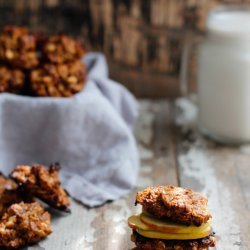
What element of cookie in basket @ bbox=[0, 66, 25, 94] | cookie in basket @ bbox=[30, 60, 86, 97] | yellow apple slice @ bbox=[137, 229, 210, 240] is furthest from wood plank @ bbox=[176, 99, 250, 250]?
cookie in basket @ bbox=[0, 66, 25, 94]

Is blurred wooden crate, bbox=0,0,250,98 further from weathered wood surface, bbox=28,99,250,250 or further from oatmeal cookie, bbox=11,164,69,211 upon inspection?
oatmeal cookie, bbox=11,164,69,211

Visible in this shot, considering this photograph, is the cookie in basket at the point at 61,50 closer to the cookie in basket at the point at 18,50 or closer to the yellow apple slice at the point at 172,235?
the cookie in basket at the point at 18,50

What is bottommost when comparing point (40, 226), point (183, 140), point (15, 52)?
point (183, 140)

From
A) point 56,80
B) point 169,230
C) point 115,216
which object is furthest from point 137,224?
point 56,80

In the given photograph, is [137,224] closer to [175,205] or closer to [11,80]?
[175,205]

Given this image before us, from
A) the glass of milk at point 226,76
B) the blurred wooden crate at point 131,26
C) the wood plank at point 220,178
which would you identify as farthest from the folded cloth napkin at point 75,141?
the blurred wooden crate at point 131,26

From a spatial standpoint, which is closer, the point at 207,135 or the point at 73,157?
the point at 73,157

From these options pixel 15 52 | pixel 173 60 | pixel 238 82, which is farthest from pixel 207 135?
pixel 15 52

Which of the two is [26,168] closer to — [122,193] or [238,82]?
[122,193]
